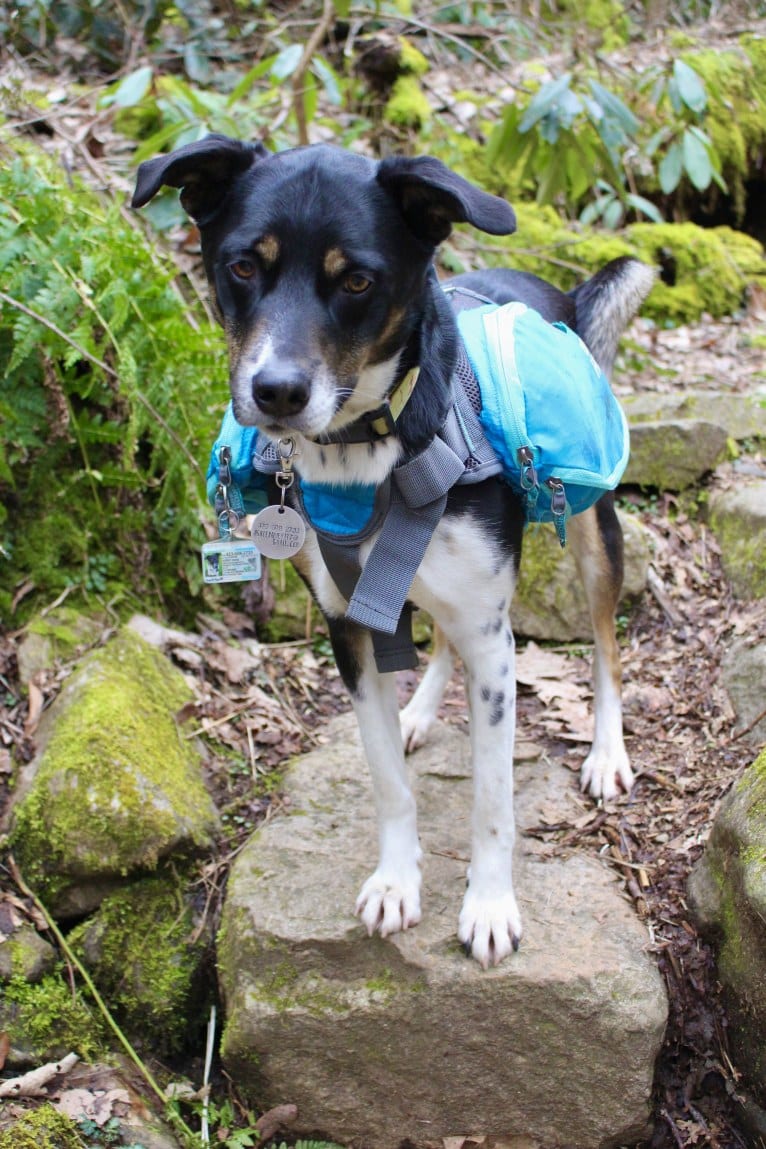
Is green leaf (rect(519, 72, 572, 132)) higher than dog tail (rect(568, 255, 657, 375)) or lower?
higher

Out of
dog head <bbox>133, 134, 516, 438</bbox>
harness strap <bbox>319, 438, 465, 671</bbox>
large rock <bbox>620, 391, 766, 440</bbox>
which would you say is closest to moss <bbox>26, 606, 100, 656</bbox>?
harness strap <bbox>319, 438, 465, 671</bbox>

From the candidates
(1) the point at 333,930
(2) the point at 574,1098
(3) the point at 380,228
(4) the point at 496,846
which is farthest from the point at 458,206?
(2) the point at 574,1098

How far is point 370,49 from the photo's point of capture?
272 inches

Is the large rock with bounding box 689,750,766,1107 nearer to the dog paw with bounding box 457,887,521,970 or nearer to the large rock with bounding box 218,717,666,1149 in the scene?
the large rock with bounding box 218,717,666,1149

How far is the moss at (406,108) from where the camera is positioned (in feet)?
22.6

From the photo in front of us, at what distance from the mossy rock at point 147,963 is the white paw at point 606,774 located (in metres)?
1.31

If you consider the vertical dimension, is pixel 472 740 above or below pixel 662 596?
above

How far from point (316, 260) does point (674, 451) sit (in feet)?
10.5

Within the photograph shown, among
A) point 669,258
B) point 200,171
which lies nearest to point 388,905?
point 200,171

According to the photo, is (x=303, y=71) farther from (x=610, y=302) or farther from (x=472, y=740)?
(x=472, y=740)

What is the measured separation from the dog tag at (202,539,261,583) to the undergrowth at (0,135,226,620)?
1131 millimetres

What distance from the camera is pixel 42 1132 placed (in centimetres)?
239

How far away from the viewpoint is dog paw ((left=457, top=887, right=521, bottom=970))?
273cm

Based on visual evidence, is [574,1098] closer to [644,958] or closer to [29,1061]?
[644,958]
